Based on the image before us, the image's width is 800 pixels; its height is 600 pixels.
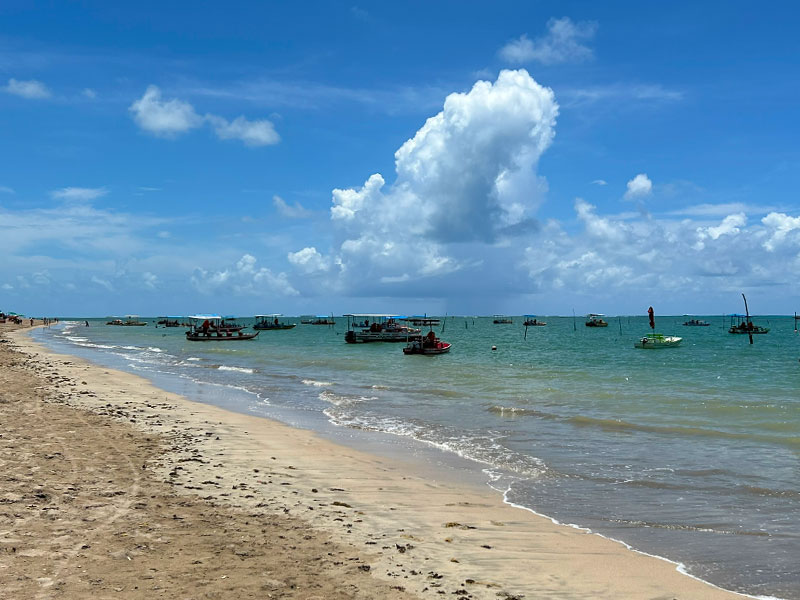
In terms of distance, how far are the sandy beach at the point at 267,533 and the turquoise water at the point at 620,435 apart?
1263 mm

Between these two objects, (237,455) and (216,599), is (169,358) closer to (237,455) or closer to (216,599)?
(237,455)

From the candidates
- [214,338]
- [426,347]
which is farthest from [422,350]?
[214,338]

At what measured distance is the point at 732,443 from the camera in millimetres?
A: 16016

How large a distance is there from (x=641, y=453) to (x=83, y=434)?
1336 centimetres

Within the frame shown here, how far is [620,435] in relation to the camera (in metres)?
17.3

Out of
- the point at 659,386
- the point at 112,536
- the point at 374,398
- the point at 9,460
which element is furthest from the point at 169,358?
the point at 112,536

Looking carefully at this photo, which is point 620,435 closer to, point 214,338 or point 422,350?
point 422,350

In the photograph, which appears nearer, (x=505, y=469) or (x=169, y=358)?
(x=505, y=469)

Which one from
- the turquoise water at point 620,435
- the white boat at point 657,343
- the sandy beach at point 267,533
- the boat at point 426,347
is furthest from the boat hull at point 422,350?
the sandy beach at point 267,533

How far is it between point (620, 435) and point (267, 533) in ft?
41.8

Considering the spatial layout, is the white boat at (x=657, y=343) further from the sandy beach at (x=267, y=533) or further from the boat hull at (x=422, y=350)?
the sandy beach at (x=267, y=533)

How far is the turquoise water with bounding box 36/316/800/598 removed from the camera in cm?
877

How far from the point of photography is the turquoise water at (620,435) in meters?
8.77

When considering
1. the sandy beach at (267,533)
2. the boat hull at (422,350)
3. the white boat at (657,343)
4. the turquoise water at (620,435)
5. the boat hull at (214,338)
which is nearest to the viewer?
the sandy beach at (267,533)
